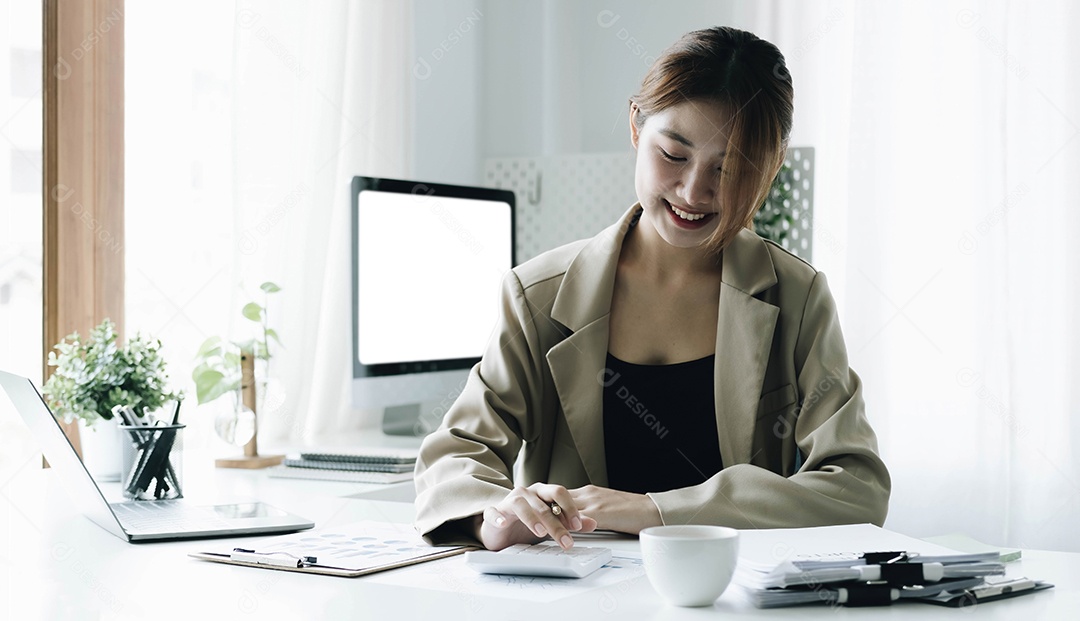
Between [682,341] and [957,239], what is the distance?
1.74 m

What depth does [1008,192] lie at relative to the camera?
2.85 metres

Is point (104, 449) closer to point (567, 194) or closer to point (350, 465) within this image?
point (350, 465)

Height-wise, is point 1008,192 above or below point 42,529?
above

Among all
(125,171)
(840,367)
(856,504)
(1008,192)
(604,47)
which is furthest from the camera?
(604,47)

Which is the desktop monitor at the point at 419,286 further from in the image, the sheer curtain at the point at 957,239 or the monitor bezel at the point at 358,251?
the sheer curtain at the point at 957,239

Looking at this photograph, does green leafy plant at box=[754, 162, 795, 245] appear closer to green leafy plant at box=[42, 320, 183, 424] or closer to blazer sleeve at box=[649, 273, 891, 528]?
blazer sleeve at box=[649, 273, 891, 528]

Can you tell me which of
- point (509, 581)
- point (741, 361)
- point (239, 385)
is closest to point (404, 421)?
point (239, 385)

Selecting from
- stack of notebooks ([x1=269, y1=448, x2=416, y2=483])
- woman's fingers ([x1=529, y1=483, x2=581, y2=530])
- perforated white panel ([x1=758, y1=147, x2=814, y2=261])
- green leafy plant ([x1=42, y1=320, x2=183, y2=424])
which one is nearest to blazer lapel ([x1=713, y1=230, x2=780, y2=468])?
woman's fingers ([x1=529, y1=483, x2=581, y2=530])

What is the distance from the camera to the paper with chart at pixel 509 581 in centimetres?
97

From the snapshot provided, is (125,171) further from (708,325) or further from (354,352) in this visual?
(708,325)

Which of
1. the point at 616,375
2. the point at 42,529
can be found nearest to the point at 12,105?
the point at 42,529

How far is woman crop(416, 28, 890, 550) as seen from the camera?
135 cm

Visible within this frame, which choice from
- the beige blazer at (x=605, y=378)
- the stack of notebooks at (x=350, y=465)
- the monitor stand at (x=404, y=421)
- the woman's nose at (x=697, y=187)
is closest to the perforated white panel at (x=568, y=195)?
the monitor stand at (x=404, y=421)

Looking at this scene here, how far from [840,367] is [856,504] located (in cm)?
19
